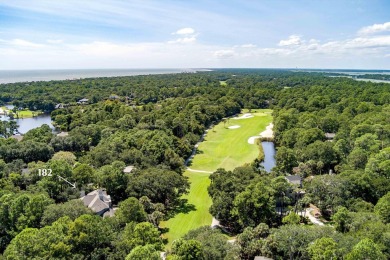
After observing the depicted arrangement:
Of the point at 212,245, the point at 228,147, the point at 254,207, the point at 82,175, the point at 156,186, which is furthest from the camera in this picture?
the point at 228,147

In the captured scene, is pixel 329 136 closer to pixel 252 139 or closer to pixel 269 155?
pixel 269 155

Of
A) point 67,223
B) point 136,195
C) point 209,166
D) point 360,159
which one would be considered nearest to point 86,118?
point 209,166

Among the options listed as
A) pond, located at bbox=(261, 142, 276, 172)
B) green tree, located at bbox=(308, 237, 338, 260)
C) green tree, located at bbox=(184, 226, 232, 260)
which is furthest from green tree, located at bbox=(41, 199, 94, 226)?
pond, located at bbox=(261, 142, 276, 172)

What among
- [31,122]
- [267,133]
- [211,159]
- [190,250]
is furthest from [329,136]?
[31,122]

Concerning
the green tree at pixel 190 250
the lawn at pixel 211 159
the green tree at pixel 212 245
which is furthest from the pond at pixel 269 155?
the green tree at pixel 190 250

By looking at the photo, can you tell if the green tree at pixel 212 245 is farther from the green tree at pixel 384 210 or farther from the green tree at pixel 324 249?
the green tree at pixel 384 210

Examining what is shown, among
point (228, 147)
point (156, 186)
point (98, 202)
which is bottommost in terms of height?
point (228, 147)

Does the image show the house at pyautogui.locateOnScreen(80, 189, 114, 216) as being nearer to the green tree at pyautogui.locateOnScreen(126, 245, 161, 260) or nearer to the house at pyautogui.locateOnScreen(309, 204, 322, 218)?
the green tree at pyautogui.locateOnScreen(126, 245, 161, 260)
